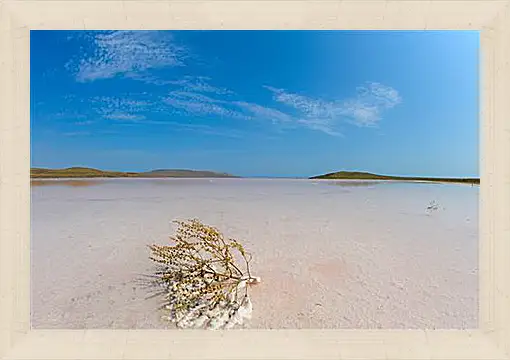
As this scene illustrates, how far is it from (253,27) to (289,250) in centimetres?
116

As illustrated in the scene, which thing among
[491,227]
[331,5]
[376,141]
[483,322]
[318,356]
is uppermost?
[331,5]

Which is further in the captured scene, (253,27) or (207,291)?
(207,291)

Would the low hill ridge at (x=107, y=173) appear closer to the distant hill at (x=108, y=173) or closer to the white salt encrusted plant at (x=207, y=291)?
the distant hill at (x=108, y=173)

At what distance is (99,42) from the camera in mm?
2787

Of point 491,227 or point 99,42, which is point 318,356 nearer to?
point 491,227

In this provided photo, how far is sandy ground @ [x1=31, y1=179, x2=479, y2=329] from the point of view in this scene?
133 centimetres

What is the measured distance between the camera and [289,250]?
184 centimetres

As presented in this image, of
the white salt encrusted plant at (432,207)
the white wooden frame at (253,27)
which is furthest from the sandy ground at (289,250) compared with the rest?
the white wooden frame at (253,27)

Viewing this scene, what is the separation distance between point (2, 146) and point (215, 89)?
2233 mm

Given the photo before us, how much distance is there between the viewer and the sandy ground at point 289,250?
1.33m

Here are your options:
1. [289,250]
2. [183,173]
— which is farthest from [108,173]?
[289,250]

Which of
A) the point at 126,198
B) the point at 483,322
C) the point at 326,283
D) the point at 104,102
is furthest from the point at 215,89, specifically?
the point at 483,322

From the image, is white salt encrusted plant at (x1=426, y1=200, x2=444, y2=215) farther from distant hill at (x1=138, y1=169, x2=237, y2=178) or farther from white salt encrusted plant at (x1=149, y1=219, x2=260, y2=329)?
distant hill at (x1=138, y1=169, x2=237, y2=178)

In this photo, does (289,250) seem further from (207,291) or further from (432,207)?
(432,207)
